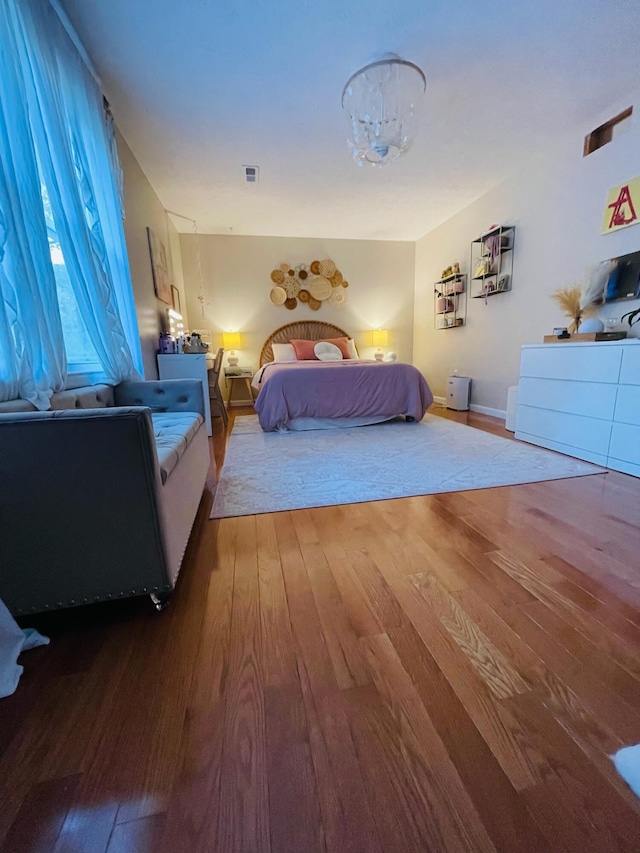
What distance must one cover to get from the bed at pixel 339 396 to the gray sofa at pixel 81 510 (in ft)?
7.98

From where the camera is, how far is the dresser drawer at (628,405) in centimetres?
215

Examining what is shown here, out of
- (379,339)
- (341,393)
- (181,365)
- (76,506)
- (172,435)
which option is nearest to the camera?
(76,506)

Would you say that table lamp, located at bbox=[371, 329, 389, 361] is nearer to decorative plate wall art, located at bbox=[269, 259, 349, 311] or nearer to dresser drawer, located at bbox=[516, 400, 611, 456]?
decorative plate wall art, located at bbox=[269, 259, 349, 311]

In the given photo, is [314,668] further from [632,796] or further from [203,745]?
[632,796]

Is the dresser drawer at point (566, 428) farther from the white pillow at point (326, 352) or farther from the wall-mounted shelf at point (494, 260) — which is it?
the white pillow at point (326, 352)

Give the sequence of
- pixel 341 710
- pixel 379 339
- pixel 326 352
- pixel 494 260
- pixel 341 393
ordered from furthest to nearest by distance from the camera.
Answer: pixel 379 339 < pixel 326 352 < pixel 494 260 < pixel 341 393 < pixel 341 710

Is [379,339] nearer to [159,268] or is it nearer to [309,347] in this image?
[309,347]

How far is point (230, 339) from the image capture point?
514 centimetres

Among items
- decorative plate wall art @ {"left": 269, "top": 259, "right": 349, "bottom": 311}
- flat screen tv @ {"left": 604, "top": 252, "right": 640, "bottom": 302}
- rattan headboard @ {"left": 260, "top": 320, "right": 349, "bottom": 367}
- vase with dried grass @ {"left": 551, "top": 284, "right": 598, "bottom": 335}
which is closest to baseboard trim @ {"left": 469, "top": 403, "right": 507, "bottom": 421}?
vase with dried grass @ {"left": 551, "top": 284, "right": 598, "bottom": 335}

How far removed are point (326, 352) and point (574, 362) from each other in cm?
313

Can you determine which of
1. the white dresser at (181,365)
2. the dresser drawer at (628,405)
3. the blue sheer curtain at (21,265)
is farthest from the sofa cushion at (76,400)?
the dresser drawer at (628,405)

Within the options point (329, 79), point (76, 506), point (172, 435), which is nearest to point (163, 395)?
point (172, 435)

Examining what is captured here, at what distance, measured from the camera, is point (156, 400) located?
2.28 metres

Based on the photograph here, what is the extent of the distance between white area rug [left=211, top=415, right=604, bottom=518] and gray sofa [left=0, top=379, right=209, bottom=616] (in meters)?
0.75
